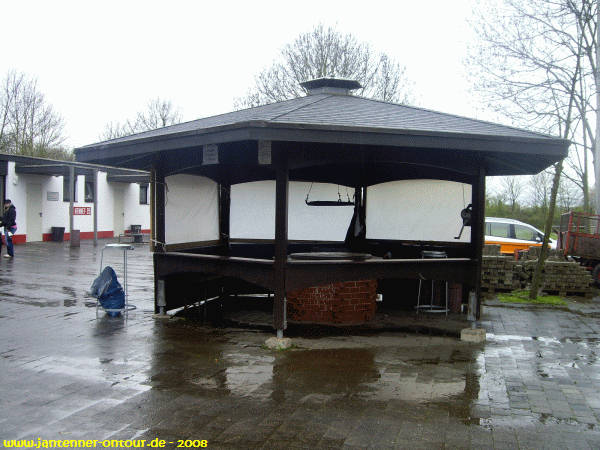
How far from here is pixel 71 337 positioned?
7.54m

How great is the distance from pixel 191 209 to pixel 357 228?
3.05 meters

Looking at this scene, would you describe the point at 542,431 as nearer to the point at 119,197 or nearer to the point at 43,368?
the point at 43,368

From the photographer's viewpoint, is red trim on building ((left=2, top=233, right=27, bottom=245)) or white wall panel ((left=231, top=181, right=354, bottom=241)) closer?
white wall panel ((left=231, top=181, right=354, bottom=241))

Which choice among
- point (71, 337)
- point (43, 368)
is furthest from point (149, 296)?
point (43, 368)

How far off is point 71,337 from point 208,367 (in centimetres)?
240

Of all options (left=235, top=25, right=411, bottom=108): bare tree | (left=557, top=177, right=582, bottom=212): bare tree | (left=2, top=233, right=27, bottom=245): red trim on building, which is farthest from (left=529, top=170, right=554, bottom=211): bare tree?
(left=2, top=233, right=27, bottom=245): red trim on building

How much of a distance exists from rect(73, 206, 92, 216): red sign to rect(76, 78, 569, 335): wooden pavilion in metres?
20.4

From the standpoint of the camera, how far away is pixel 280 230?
730 centimetres

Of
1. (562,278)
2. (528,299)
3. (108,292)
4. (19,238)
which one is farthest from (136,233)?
(528,299)

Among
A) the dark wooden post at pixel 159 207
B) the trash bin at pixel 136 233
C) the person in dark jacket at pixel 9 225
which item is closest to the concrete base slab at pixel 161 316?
the dark wooden post at pixel 159 207

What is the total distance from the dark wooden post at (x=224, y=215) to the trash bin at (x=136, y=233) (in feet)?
61.0

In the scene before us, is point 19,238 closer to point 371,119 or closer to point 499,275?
point 499,275

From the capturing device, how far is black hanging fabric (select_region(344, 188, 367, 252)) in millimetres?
10617

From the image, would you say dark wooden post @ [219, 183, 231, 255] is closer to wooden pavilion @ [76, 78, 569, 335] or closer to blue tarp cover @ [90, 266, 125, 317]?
wooden pavilion @ [76, 78, 569, 335]
